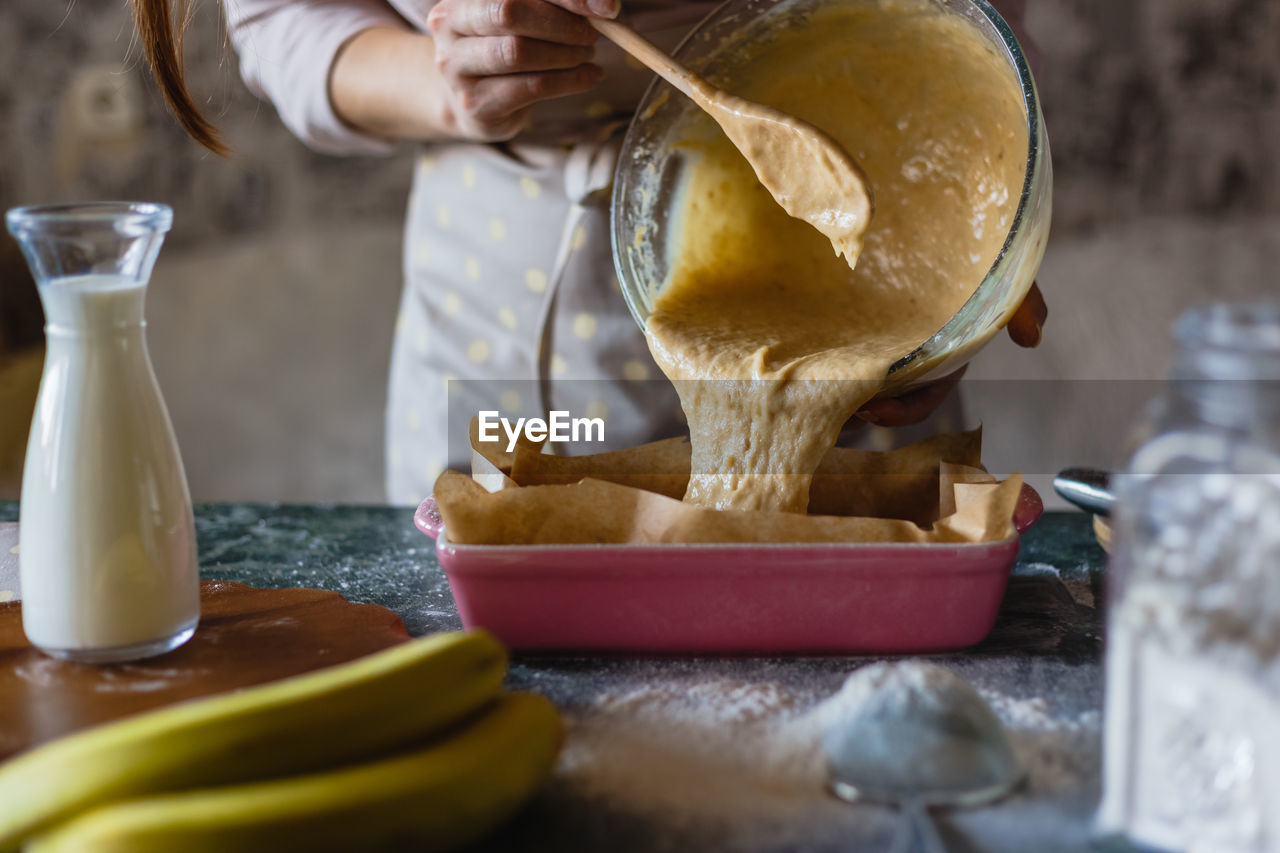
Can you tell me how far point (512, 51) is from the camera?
1.01 metres

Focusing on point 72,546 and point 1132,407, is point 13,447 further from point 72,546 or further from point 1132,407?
point 1132,407

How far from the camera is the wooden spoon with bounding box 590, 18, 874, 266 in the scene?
0.91 metres

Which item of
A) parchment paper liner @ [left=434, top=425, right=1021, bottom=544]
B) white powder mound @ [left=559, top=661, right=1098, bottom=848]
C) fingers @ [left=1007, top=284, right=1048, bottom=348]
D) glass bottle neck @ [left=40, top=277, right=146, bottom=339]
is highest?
glass bottle neck @ [left=40, top=277, right=146, bottom=339]

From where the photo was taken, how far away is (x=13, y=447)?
8.50 feet

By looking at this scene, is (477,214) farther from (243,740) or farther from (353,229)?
(353,229)

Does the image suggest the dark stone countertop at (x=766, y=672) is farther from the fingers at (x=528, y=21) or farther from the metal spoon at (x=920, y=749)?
the fingers at (x=528, y=21)

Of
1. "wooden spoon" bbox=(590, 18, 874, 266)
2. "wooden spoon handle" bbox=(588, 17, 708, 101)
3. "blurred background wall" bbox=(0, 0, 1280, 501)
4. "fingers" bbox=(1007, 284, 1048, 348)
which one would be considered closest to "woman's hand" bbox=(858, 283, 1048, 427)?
"fingers" bbox=(1007, 284, 1048, 348)

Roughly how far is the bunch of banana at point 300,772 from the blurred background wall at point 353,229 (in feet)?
6.45

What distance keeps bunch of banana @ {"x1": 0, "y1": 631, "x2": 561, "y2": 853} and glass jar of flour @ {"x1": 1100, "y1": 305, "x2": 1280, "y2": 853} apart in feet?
1.05

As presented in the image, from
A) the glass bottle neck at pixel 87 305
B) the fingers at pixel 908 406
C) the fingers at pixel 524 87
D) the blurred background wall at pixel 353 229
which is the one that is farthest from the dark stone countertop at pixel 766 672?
the blurred background wall at pixel 353 229

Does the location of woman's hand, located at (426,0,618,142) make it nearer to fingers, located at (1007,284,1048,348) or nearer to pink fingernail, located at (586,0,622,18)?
pink fingernail, located at (586,0,622,18)

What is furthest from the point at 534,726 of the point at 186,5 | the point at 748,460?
the point at 186,5

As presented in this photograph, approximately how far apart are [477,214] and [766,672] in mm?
763

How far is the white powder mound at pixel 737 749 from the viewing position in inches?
24.9
